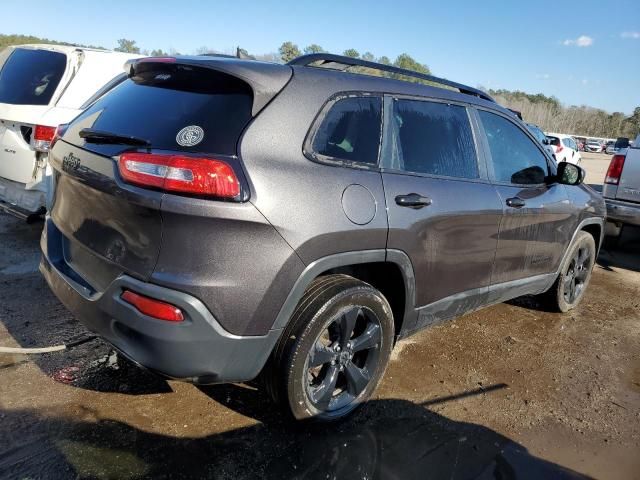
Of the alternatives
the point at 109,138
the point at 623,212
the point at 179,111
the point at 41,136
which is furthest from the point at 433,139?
the point at 623,212

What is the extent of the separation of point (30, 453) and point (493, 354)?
123 inches

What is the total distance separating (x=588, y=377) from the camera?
3.77 metres

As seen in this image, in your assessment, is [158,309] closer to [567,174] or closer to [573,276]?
[567,174]

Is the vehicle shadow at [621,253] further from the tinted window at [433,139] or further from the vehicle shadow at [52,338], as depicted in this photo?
the vehicle shadow at [52,338]

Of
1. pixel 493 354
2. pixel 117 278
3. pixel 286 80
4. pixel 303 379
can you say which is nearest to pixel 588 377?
pixel 493 354

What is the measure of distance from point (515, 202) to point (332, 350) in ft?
6.04

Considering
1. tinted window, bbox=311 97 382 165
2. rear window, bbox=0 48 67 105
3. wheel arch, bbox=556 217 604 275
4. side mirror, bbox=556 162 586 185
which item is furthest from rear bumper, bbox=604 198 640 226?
rear window, bbox=0 48 67 105

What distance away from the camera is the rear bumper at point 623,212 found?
643 cm

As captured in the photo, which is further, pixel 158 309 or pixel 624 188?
pixel 624 188

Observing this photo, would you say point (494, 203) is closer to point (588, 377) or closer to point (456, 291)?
point (456, 291)

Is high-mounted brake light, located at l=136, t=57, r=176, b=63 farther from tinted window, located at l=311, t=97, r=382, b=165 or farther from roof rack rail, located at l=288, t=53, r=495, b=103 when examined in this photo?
tinted window, located at l=311, t=97, r=382, b=165

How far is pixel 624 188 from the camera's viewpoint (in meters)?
6.68

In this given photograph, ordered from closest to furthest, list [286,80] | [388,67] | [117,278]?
[117,278] → [286,80] → [388,67]

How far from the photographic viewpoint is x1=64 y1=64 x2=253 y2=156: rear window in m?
2.26
